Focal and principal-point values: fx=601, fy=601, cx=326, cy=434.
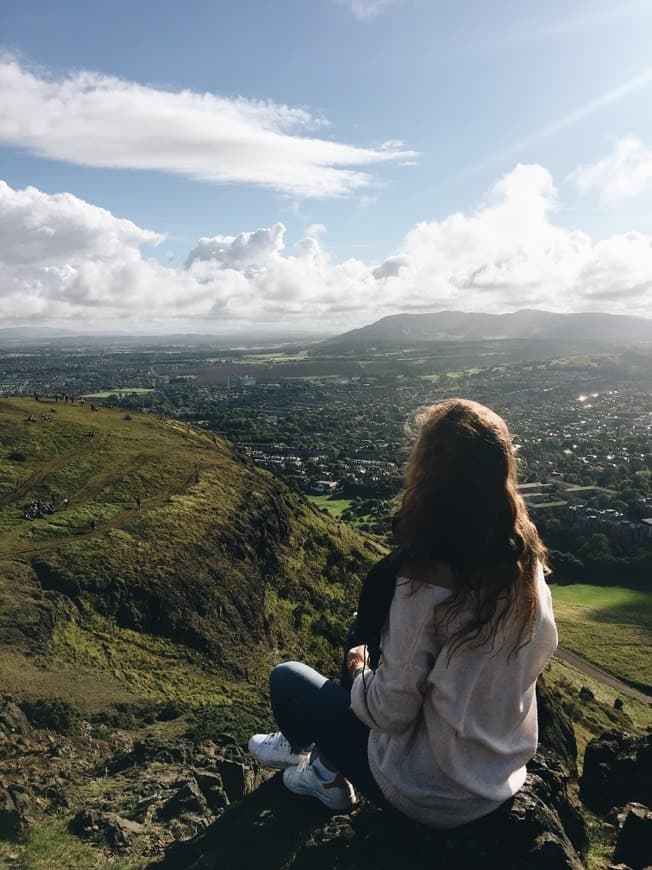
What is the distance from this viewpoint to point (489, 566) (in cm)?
363

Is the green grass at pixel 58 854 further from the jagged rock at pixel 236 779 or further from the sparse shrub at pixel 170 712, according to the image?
the sparse shrub at pixel 170 712

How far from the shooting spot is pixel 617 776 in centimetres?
948

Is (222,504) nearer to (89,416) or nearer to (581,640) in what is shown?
(89,416)

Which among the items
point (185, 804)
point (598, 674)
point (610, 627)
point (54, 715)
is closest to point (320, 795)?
point (185, 804)

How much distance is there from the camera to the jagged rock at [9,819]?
7.26 meters

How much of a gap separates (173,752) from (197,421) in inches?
5468

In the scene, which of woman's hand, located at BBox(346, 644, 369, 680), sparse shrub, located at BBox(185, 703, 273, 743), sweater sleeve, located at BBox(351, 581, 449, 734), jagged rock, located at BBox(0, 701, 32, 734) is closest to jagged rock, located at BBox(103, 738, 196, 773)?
sparse shrub, located at BBox(185, 703, 273, 743)

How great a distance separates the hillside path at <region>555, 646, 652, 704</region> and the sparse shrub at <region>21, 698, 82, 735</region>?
3494cm

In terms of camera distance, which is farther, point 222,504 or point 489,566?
point 222,504

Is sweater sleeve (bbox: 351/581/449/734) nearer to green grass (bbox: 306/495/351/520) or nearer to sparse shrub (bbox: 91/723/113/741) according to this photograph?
sparse shrub (bbox: 91/723/113/741)

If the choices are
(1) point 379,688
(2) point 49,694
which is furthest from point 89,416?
(1) point 379,688

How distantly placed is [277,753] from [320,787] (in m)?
0.55

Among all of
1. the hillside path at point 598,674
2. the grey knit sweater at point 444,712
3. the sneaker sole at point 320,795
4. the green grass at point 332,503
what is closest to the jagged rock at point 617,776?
the sneaker sole at point 320,795

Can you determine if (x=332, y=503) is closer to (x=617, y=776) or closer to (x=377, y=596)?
(x=617, y=776)
